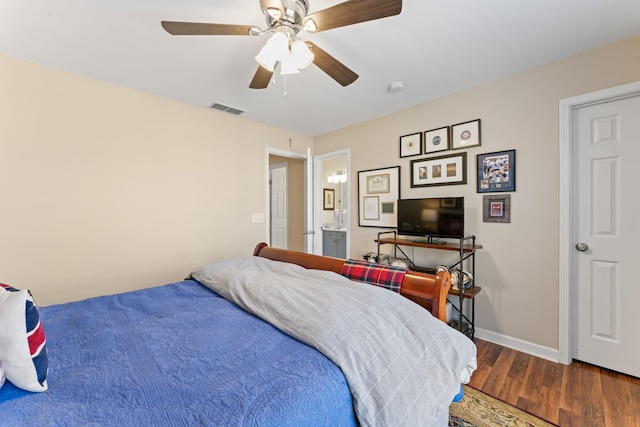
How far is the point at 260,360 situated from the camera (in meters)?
1.01

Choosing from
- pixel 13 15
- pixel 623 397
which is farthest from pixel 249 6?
pixel 623 397

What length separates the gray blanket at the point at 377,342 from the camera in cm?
97

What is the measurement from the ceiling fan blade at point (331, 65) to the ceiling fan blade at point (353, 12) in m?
0.20

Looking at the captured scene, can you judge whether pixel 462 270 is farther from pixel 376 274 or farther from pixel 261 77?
pixel 261 77

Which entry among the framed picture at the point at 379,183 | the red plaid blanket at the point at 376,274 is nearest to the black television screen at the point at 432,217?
the framed picture at the point at 379,183

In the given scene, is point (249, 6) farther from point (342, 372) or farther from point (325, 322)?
point (342, 372)

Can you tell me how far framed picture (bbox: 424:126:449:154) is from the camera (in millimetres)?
2822

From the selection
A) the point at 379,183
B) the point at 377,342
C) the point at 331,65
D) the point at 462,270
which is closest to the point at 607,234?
the point at 462,270

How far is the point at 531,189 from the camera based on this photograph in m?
2.34

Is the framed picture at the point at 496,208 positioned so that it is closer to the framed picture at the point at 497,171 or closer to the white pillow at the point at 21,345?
the framed picture at the point at 497,171

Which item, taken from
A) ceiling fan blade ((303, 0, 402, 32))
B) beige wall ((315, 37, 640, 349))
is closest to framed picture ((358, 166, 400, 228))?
beige wall ((315, 37, 640, 349))

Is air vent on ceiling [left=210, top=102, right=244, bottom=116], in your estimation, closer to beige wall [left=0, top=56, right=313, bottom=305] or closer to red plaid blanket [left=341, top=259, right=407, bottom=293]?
beige wall [left=0, top=56, right=313, bottom=305]

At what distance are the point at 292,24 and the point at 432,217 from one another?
2091 mm

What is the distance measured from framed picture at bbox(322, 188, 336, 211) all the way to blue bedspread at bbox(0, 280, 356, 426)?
13.5ft
